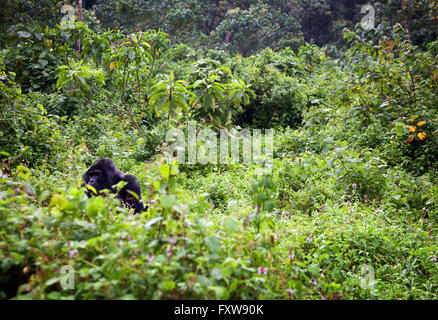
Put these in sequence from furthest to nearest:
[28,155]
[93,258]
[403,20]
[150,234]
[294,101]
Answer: [403,20] → [294,101] → [28,155] → [150,234] → [93,258]

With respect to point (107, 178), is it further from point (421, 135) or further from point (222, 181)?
point (421, 135)

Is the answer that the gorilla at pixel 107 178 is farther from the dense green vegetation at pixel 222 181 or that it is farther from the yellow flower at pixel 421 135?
the yellow flower at pixel 421 135

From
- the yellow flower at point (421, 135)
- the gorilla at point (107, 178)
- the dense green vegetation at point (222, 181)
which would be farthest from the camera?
the yellow flower at point (421, 135)

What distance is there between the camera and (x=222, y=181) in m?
3.66

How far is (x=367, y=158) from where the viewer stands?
372cm

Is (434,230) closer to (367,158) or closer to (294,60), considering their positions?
(367,158)

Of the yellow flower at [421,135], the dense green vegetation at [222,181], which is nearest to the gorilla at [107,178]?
the dense green vegetation at [222,181]

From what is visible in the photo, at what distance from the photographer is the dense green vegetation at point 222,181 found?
144 centimetres

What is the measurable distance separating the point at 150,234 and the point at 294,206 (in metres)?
1.97

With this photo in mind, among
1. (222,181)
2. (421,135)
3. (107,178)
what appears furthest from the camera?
(421,135)

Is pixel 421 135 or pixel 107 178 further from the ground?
pixel 421 135

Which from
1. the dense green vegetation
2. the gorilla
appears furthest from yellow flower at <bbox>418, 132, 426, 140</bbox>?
the gorilla

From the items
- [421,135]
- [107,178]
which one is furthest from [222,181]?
[421,135]

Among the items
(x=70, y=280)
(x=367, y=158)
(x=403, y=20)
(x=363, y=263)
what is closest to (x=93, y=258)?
(x=70, y=280)
